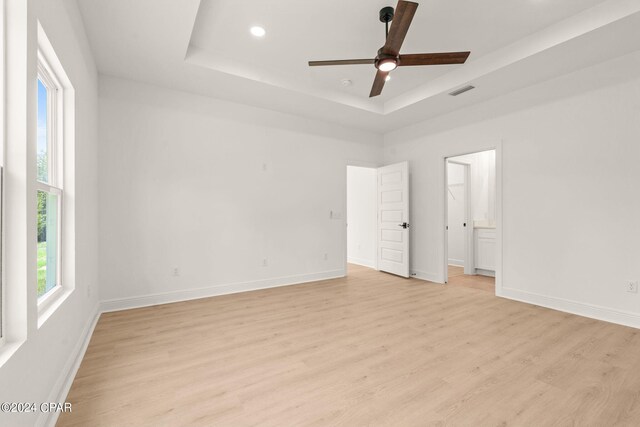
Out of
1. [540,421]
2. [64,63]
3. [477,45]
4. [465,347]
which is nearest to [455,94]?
[477,45]

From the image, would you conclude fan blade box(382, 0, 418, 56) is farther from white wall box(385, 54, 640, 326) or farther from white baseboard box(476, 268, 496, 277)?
white baseboard box(476, 268, 496, 277)

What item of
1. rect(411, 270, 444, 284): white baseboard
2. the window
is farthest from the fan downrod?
rect(411, 270, 444, 284): white baseboard

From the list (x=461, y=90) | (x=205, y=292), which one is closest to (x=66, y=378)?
(x=205, y=292)

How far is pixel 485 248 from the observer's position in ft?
18.9

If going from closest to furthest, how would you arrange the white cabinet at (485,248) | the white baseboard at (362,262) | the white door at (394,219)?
the white door at (394,219) → the white cabinet at (485,248) → the white baseboard at (362,262)

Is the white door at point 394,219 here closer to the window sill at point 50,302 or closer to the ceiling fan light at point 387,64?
the ceiling fan light at point 387,64

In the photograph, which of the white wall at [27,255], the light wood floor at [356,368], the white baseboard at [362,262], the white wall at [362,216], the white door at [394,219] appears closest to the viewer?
the white wall at [27,255]

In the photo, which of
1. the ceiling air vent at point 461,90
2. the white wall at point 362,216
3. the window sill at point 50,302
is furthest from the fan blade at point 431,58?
the white wall at point 362,216

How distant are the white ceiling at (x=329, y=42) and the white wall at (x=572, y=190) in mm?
396

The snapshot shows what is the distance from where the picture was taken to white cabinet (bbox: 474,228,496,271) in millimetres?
5633

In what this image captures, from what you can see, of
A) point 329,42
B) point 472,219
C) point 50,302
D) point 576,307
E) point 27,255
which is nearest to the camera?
point 27,255

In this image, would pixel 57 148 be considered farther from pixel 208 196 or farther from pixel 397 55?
pixel 397 55

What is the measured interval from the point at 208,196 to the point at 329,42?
2555 mm

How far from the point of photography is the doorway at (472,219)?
566cm
